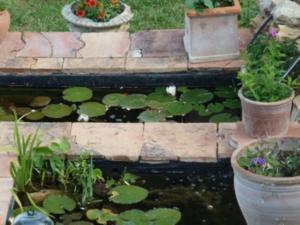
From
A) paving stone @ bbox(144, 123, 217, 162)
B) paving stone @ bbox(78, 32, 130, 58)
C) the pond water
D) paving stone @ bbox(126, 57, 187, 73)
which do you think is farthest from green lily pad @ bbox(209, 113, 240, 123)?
paving stone @ bbox(78, 32, 130, 58)

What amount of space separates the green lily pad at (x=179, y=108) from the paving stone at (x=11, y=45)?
1.31 metres

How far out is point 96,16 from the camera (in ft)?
21.6

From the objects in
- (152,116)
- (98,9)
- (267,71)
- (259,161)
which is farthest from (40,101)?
(259,161)

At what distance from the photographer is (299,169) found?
13.6ft

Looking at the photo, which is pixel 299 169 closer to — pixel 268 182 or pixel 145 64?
pixel 268 182

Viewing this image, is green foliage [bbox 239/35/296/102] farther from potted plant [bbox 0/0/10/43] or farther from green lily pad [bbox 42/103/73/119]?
potted plant [bbox 0/0/10/43]

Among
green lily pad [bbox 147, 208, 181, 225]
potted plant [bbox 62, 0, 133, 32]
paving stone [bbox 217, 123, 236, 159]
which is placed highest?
potted plant [bbox 62, 0, 133, 32]

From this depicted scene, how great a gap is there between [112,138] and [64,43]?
143 centimetres

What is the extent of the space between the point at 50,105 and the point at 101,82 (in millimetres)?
434

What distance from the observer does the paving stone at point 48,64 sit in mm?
6117

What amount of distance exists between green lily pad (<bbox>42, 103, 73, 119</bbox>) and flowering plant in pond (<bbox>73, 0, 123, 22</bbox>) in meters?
0.98

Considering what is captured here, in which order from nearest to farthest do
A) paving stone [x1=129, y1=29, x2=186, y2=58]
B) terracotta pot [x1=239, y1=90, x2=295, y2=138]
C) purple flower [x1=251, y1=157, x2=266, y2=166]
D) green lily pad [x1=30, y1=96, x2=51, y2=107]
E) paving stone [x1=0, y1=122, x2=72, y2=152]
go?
1. purple flower [x1=251, y1=157, x2=266, y2=166]
2. terracotta pot [x1=239, y1=90, x2=295, y2=138]
3. paving stone [x1=0, y1=122, x2=72, y2=152]
4. green lily pad [x1=30, y1=96, x2=51, y2=107]
5. paving stone [x1=129, y1=29, x2=186, y2=58]

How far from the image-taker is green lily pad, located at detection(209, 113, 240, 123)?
551 centimetres

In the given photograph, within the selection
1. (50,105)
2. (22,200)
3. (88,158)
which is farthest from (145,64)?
(22,200)
